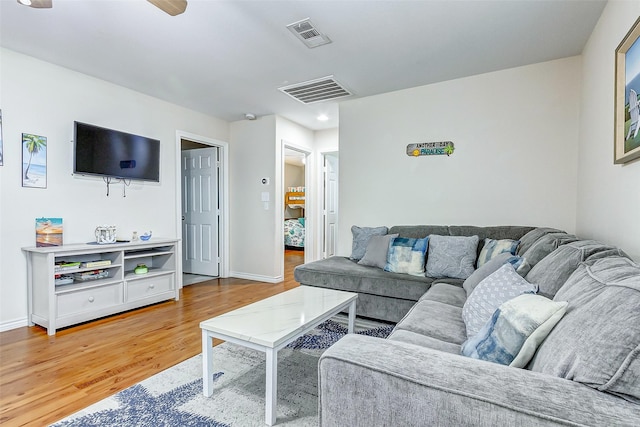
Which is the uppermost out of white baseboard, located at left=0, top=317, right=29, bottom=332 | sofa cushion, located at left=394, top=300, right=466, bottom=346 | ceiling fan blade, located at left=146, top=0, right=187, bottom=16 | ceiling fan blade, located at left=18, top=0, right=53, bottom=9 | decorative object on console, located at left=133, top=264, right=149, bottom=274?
ceiling fan blade, located at left=18, top=0, right=53, bottom=9

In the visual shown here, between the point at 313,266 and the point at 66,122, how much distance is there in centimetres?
280

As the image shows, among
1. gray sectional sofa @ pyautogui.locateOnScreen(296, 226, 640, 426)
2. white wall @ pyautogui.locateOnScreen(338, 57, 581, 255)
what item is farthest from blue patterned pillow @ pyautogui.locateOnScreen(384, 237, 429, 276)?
gray sectional sofa @ pyautogui.locateOnScreen(296, 226, 640, 426)

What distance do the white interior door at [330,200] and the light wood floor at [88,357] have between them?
106 inches

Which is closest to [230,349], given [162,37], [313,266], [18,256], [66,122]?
[313,266]

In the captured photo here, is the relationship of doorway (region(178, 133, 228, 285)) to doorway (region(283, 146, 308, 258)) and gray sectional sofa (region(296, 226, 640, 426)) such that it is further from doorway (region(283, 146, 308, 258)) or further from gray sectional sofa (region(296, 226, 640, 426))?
gray sectional sofa (region(296, 226, 640, 426))

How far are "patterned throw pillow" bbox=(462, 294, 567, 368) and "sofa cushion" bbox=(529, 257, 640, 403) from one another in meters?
0.02

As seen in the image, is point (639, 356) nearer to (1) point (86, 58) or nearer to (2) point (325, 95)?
(2) point (325, 95)

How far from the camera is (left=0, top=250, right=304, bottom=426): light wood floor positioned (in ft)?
5.56

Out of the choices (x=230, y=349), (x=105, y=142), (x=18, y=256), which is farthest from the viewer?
(x=105, y=142)

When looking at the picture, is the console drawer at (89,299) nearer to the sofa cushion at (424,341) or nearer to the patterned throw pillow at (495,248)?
the sofa cushion at (424,341)

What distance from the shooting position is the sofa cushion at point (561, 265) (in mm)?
1375

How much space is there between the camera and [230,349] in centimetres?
233

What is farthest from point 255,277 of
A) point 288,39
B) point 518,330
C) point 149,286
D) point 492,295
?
point 518,330

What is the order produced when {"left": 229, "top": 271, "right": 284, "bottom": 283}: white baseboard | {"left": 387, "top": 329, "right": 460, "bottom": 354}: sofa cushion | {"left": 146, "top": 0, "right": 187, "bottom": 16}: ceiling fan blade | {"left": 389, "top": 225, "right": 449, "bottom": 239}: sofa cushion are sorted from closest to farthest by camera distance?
{"left": 387, "top": 329, "right": 460, "bottom": 354}: sofa cushion → {"left": 146, "top": 0, "right": 187, "bottom": 16}: ceiling fan blade → {"left": 389, "top": 225, "right": 449, "bottom": 239}: sofa cushion → {"left": 229, "top": 271, "right": 284, "bottom": 283}: white baseboard
